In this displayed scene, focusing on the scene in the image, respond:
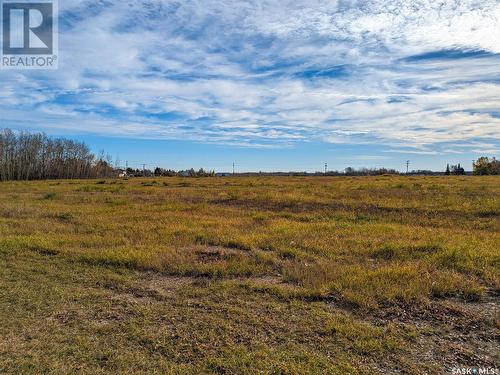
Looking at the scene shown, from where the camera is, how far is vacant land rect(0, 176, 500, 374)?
391 centimetres

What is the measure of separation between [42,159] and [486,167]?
111775mm

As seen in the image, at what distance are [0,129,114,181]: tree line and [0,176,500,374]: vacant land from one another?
87.4 m

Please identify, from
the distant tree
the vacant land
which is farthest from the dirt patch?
the distant tree

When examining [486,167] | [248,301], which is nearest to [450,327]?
[248,301]

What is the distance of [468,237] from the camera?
10.3 m

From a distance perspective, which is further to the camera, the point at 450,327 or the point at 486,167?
the point at 486,167

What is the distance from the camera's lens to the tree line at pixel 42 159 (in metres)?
83.6

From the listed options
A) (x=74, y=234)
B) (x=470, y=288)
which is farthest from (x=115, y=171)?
(x=470, y=288)

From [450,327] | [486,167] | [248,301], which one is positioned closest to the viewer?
[450,327]

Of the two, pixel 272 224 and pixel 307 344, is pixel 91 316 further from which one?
pixel 272 224

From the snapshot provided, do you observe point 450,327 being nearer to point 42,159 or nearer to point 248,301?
point 248,301

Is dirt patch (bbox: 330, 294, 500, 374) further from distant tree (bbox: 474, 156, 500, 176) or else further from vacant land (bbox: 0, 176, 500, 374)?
distant tree (bbox: 474, 156, 500, 176)

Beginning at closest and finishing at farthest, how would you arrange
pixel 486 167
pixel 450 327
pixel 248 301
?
1. pixel 450 327
2. pixel 248 301
3. pixel 486 167

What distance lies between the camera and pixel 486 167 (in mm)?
84812
